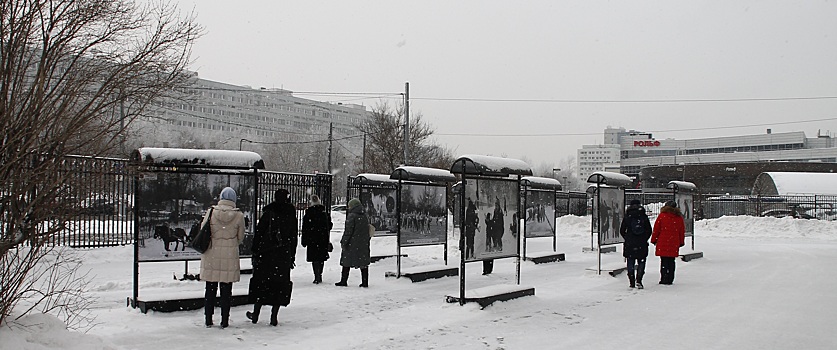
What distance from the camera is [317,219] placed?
1263 centimetres

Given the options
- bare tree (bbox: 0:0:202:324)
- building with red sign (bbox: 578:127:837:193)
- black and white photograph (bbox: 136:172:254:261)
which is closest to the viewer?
bare tree (bbox: 0:0:202:324)

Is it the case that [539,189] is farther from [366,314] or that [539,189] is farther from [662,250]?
[366,314]

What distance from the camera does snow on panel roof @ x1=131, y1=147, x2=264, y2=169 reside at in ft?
32.2

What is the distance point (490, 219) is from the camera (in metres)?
11.5

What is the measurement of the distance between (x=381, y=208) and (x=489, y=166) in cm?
668

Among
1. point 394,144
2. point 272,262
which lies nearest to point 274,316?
point 272,262

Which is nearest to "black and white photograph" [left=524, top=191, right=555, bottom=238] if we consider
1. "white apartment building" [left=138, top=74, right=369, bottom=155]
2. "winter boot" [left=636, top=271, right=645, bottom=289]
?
"winter boot" [left=636, top=271, right=645, bottom=289]

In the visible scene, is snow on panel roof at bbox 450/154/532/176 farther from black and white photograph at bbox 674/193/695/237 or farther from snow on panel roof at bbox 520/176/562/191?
black and white photograph at bbox 674/193/695/237

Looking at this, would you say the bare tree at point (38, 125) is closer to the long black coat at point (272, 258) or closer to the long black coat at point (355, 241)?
the long black coat at point (272, 258)

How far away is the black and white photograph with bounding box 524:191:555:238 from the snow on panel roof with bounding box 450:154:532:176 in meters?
8.53

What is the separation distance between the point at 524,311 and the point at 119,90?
21.2 ft

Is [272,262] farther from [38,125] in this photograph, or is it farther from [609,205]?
[609,205]

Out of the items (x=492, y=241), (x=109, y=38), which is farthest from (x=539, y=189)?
(x=109, y=38)

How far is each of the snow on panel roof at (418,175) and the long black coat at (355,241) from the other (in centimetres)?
277
